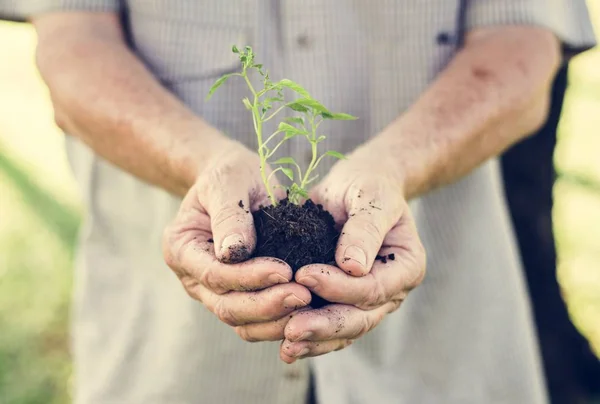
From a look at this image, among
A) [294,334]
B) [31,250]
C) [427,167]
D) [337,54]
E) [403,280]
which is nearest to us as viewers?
[294,334]

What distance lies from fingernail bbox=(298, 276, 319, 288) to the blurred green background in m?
3.00

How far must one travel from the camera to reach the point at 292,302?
5.60 ft

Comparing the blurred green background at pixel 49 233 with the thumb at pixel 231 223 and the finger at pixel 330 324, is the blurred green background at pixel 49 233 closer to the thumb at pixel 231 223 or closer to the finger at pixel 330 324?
the thumb at pixel 231 223

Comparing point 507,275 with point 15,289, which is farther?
point 15,289

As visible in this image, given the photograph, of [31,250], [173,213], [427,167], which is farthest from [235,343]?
[31,250]

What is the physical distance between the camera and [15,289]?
5023 millimetres

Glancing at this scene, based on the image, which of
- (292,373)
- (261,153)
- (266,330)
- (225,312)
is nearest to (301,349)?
(266,330)

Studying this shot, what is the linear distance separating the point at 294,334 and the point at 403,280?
36 cm

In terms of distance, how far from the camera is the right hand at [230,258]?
173 centimetres

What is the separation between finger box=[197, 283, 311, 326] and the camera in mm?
1705

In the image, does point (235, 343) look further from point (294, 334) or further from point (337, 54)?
point (337, 54)

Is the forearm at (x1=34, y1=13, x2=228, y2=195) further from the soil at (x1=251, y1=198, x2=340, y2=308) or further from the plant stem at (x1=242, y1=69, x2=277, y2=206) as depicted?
the soil at (x1=251, y1=198, x2=340, y2=308)

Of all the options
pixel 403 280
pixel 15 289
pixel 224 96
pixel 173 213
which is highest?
pixel 224 96

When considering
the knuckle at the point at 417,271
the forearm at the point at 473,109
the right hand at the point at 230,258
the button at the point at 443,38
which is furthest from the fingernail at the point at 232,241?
the button at the point at 443,38
